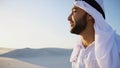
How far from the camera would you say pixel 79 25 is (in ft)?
10.9

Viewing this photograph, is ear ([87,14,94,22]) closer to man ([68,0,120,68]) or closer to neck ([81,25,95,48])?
man ([68,0,120,68])

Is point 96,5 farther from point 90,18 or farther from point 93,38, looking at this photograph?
point 93,38

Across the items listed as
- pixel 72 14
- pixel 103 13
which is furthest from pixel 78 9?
pixel 103 13

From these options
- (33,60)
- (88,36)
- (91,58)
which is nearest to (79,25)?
(88,36)

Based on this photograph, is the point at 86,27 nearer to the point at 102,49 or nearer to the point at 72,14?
the point at 72,14

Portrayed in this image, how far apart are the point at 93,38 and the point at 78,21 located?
264 millimetres

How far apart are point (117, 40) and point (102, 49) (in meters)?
0.23

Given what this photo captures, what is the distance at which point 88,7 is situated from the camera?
3287 millimetres

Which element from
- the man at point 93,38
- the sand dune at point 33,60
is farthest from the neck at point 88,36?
the sand dune at point 33,60

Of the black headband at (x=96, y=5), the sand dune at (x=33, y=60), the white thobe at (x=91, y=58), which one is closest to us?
the white thobe at (x=91, y=58)

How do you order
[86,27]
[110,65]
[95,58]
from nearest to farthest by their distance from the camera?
1. [110,65]
2. [95,58]
3. [86,27]

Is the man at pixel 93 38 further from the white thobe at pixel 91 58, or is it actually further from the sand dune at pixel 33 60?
the sand dune at pixel 33 60

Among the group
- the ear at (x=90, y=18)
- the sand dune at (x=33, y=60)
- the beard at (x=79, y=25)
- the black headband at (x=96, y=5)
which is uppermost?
the black headband at (x=96, y=5)

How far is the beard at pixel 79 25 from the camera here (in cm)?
332
